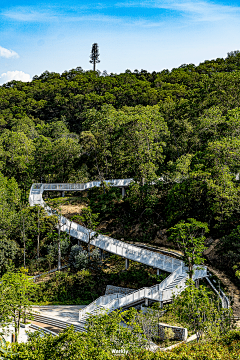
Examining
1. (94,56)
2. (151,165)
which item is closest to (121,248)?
(151,165)

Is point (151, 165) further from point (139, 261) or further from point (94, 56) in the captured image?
point (94, 56)

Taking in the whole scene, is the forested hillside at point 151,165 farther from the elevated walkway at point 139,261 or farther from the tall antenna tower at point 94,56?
the tall antenna tower at point 94,56

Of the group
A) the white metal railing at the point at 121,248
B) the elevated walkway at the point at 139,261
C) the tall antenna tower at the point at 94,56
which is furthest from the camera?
the tall antenna tower at the point at 94,56

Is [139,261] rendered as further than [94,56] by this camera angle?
No

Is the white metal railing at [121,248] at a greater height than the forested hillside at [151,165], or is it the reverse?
the forested hillside at [151,165]

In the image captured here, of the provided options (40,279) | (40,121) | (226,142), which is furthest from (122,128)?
(40,121)

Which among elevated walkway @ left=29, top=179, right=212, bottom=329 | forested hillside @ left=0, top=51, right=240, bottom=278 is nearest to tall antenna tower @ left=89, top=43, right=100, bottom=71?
forested hillside @ left=0, top=51, right=240, bottom=278

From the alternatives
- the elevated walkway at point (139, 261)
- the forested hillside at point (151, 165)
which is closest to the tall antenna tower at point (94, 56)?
the forested hillside at point (151, 165)

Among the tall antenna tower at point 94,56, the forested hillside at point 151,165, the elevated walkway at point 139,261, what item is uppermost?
the tall antenna tower at point 94,56

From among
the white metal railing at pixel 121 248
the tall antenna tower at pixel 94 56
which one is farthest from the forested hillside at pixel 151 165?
the tall antenna tower at pixel 94 56

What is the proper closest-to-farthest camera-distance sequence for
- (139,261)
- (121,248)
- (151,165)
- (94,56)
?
(139,261) → (121,248) → (151,165) → (94,56)

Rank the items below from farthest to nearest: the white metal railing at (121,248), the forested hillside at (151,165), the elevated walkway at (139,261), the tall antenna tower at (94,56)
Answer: the tall antenna tower at (94,56)
the forested hillside at (151,165)
the white metal railing at (121,248)
the elevated walkway at (139,261)

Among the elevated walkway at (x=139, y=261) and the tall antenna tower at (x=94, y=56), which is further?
the tall antenna tower at (x=94, y=56)
